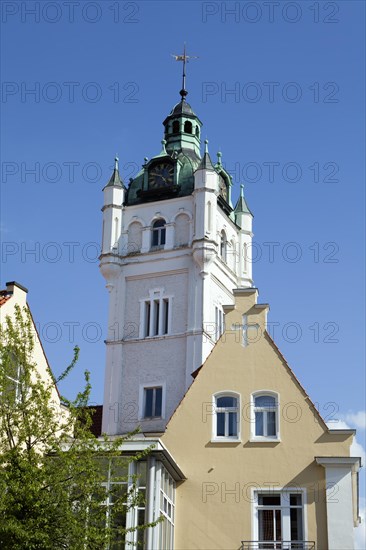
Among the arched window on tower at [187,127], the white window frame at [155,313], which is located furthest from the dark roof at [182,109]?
the white window frame at [155,313]

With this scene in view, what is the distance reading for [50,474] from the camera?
969 inches

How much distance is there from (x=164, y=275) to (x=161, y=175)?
777cm

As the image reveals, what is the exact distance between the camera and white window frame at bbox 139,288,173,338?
61188 millimetres

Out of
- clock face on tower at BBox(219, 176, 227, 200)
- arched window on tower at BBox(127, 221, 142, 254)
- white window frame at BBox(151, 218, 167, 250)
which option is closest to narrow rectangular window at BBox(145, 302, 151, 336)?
arched window on tower at BBox(127, 221, 142, 254)

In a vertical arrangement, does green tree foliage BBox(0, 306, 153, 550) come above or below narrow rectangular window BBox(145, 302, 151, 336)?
below

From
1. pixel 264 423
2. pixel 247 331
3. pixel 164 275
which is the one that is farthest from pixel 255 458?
pixel 164 275

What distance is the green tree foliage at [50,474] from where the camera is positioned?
2400 centimetres

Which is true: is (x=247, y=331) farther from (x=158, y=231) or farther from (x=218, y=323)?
(x=158, y=231)

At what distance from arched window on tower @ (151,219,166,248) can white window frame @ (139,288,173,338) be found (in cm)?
334

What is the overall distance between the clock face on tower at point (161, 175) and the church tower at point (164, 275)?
2.6 inches

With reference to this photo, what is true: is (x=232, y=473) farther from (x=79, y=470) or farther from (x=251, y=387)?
(x=79, y=470)

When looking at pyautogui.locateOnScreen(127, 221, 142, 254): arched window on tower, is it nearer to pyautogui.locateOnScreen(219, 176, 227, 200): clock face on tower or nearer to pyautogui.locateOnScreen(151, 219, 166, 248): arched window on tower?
pyautogui.locateOnScreen(151, 219, 166, 248): arched window on tower

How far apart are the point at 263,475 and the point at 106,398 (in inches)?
1238

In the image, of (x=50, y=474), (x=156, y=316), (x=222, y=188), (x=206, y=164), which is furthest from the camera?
(x=222, y=188)
